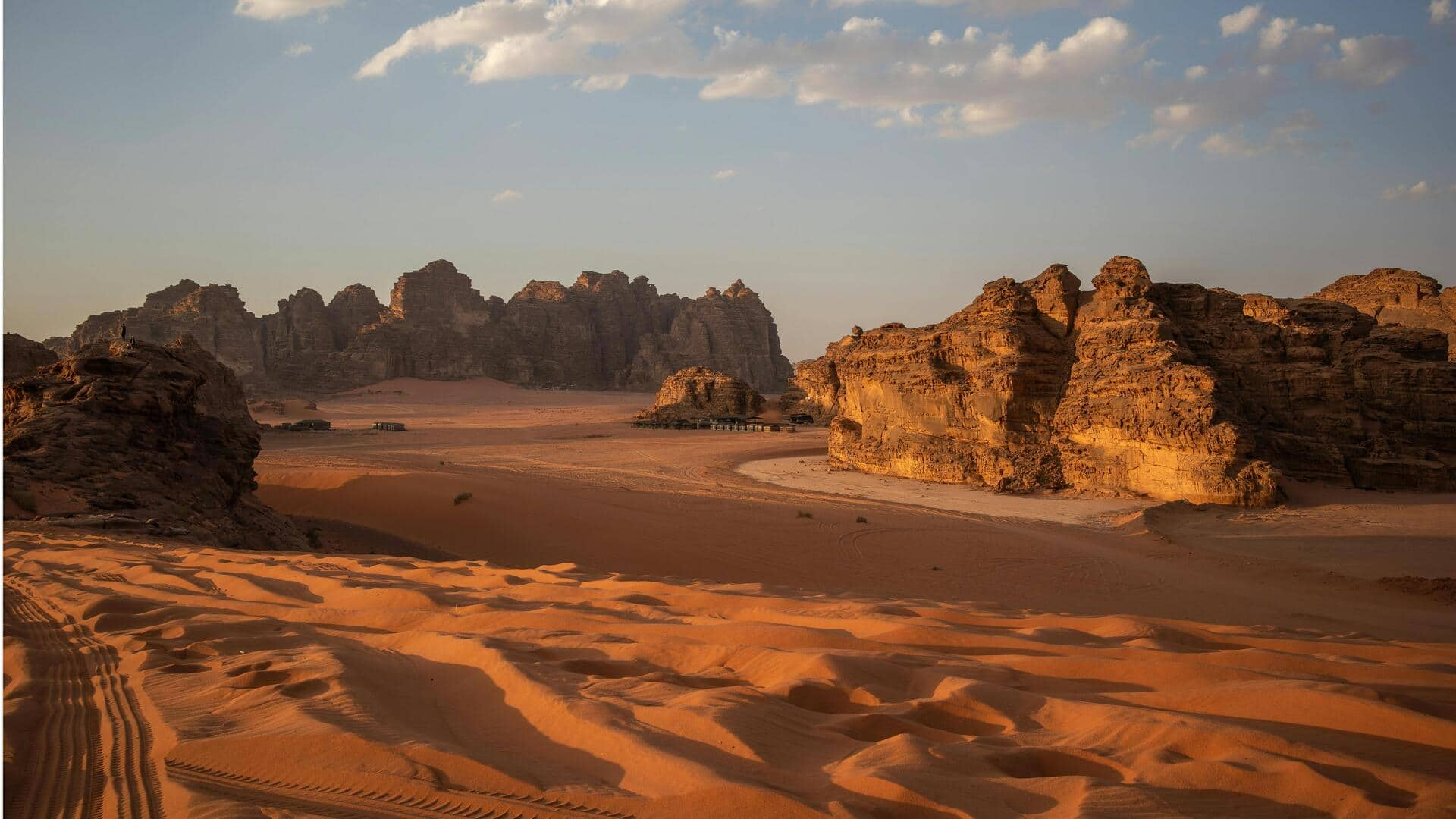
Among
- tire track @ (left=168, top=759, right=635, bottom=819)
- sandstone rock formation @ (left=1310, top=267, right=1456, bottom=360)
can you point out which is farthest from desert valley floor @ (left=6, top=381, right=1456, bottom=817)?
sandstone rock formation @ (left=1310, top=267, right=1456, bottom=360)

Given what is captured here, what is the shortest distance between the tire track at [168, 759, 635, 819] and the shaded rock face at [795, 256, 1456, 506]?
1672 cm

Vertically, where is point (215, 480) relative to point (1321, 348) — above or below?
below

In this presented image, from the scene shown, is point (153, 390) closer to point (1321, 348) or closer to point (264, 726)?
point (264, 726)

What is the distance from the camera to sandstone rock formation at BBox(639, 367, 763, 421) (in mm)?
47156

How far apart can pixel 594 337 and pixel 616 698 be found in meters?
88.2

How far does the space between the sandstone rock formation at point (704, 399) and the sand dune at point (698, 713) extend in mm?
41557

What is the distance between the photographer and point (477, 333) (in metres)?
81.9

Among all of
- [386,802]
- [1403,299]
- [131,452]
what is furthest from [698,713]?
[1403,299]

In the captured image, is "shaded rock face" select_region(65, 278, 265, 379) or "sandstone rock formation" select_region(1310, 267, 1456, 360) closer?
"sandstone rock formation" select_region(1310, 267, 1456, 360)

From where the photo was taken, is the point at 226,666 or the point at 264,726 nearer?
the point at 264,726

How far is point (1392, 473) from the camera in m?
17.5

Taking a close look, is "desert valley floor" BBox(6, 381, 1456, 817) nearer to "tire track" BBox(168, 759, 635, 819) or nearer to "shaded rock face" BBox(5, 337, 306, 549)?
"tire track" BBox(168, 759, 635, 819)

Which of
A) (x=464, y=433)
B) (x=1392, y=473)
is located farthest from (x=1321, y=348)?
(x=464, y=433)

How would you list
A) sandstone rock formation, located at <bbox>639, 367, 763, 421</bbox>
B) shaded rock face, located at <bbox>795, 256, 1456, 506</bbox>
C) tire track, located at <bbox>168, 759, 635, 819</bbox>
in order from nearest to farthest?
tire track, located at <bbox>168, 759, 635, 819</bbox>
shaded rock face, located at <bbox>795, 256, 1456, 506</bbox>
sandstone rock formation, located at <bbox>639, 367, 763, 421</bbox>
